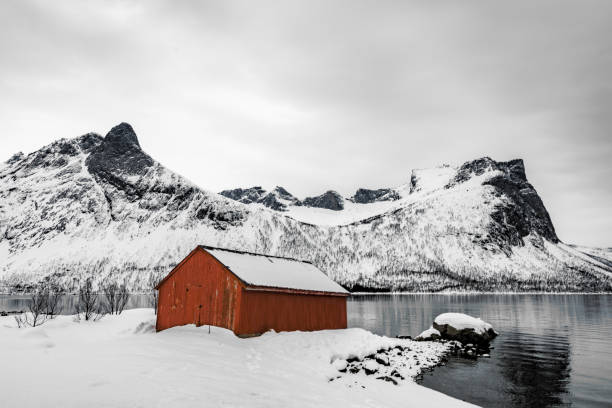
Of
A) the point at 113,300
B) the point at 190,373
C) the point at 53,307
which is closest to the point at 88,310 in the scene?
the point at 53,307

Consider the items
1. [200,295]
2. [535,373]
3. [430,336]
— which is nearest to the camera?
[535,373]

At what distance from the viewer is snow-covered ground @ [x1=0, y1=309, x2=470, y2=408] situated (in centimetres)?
1151

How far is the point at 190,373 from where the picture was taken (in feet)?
50.0

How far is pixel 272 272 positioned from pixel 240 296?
551 cm

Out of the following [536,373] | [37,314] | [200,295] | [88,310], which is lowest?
[536,373]

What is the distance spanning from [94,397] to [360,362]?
17393mm

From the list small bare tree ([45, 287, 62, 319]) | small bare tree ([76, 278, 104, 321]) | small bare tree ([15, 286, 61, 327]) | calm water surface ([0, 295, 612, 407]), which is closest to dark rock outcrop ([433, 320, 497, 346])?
calm water surface ([0, 295, 612, 407])

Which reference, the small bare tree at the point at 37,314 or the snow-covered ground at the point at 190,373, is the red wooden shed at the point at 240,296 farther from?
the small bare tree at the point at 37,314

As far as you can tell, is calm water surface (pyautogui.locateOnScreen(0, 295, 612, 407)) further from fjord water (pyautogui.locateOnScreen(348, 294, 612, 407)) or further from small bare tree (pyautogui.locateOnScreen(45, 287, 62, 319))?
small bare tree (pyautogui.locateOnScreen(45, 287, 62, 319))

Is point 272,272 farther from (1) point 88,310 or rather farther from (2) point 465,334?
(2) point 465,334

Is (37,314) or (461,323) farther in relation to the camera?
(461,323)

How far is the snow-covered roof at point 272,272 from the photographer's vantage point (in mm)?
28156

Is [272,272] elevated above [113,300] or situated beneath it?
elevated above

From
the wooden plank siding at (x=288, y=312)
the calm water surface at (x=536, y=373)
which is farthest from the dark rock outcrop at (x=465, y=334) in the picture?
the wooden plank siding at (x=288, y=312)
